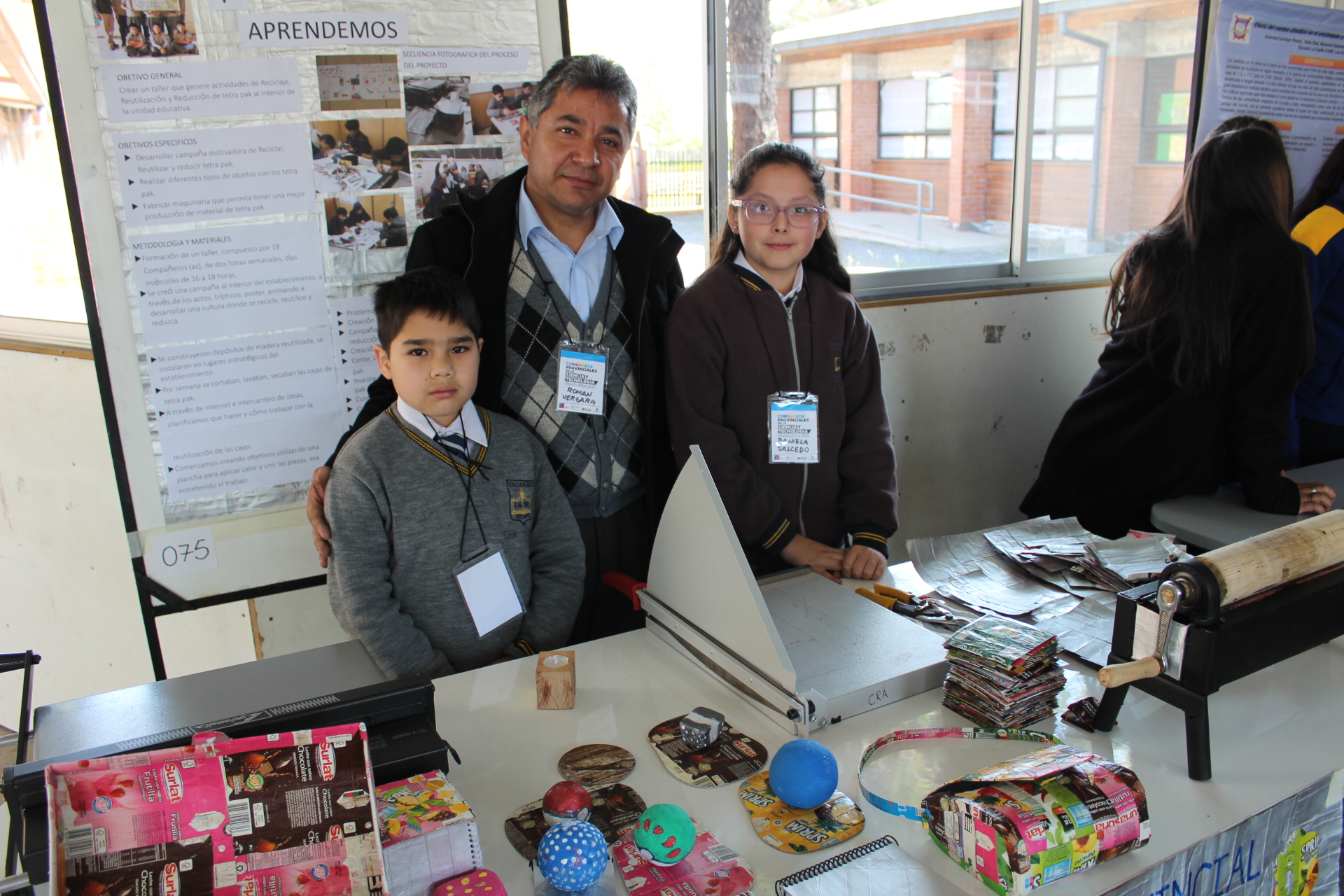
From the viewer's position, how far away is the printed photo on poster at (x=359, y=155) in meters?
2.01

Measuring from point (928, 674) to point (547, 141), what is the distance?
1338 millimetres

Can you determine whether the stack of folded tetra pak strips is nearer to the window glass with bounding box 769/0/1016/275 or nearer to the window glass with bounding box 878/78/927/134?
the window glass with bounding box 769/0/1016/275

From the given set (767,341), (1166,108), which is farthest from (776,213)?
(1166,108)

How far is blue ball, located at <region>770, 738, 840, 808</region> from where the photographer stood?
1.07 m

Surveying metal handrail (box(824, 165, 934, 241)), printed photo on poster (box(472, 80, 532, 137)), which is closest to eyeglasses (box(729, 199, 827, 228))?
printed photo on poster (box(472, 80, 532, 137))

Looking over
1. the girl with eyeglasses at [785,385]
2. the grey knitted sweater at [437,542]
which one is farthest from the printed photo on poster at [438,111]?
the grey knitted sweater at [437,542]

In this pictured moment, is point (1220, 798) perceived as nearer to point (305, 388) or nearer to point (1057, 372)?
point (305, 388)

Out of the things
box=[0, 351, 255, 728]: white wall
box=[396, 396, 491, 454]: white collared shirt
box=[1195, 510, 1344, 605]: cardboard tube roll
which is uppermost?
box=[396, 396, 491, 454]: white collared shirt

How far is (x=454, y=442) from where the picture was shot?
5.51ft

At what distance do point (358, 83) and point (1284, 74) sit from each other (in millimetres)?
3781

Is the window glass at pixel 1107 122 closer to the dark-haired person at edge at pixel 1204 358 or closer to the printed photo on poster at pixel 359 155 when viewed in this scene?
the dark-haired person at edge at pixel 1204 358

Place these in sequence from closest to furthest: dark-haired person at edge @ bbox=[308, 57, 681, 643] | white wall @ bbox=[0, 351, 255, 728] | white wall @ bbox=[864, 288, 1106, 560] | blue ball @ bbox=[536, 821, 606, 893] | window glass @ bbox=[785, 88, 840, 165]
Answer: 1. blue ball @ bbox=[536, 821, 606, 893]
2. dark-haired person at edge @ bbox=[308, 57, 681, 643]
3. white wall @ bbox=[0, 351, 255, 728]
4. window glass @ bbox=[785, 88, 840, 165]
5. white wall @ bbox=[864, 288, 1106, 560]

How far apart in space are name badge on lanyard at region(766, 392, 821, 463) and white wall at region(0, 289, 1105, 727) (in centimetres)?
120

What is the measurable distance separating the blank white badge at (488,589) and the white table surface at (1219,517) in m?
1.66
